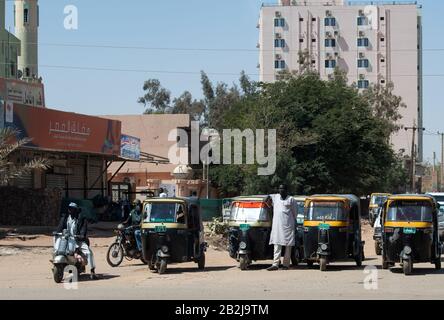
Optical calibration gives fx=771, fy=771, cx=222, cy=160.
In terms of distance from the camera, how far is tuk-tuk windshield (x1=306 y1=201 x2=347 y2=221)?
19.6m

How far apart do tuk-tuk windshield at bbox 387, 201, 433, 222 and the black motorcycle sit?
7096 mm

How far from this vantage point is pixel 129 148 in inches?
1793

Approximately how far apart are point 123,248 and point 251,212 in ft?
12.9

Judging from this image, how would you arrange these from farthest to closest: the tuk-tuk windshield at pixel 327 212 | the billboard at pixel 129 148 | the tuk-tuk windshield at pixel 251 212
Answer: the billboard at pixel 129 148, the tuk-tuk windshield at pixel 251 212, the tuk-tuk windshield at pixel 327 212

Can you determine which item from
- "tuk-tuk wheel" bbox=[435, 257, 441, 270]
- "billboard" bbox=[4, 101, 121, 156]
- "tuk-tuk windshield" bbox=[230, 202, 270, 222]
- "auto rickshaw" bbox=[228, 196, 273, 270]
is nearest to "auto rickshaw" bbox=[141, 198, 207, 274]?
"auto rickshaw" bbox=[228, 196, 273, 270]

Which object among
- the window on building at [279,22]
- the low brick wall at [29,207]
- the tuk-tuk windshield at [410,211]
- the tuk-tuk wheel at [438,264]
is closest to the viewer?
the tuk-tuk windshield at [410,211]

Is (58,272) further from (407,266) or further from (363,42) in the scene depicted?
(363,42)

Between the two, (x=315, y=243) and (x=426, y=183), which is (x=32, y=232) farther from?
(x=426, y=183)

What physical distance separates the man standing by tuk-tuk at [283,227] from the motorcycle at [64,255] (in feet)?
16.1

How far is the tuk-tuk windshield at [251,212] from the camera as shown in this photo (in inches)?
790

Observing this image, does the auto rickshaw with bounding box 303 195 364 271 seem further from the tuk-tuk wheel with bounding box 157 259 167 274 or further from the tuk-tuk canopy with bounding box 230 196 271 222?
the tuk-tuk wheel with bounding box 157 259 167 274

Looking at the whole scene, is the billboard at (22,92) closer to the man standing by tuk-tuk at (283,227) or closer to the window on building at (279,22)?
the man standing by tuk-tuk at (283,227)

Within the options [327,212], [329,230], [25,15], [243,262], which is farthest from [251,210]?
[25,15]

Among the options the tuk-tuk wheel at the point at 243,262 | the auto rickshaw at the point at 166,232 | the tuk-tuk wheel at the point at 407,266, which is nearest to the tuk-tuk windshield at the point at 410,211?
the tuk-tuk wheel at the point at 407,266
